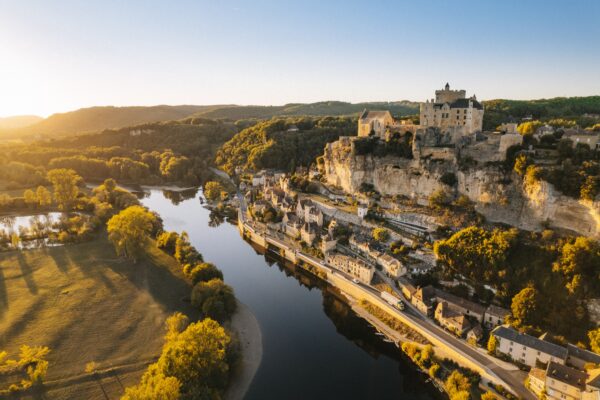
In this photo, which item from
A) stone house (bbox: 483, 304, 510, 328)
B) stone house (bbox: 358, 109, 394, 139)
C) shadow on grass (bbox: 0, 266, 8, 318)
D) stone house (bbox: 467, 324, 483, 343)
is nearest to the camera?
stone house (bbox: 467, 324, 483, 343)

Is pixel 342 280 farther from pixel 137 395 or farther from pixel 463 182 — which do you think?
pixel 137 395

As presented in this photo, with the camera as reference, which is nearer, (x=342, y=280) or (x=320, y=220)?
(x=342, y=280)

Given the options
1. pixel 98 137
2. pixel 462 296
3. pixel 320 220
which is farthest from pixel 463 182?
pixel 98 137

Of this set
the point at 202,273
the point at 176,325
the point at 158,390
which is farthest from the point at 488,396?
the point at 202,273

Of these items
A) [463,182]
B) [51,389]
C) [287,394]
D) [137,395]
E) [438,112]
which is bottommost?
[287,394]

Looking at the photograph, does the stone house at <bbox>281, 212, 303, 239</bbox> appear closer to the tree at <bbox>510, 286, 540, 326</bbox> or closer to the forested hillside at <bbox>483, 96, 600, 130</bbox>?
the tree at <bbox>510, 286, 540, 326</bbox>

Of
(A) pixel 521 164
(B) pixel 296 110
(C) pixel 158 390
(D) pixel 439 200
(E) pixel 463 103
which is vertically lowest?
(C) pixel 158 390

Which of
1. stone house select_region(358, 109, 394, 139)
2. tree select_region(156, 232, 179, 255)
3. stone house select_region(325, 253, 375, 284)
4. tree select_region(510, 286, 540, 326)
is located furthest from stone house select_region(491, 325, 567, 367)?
tree select_region(156, 232, 179, 255)

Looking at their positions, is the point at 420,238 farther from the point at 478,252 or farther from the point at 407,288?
the point at 407,288
